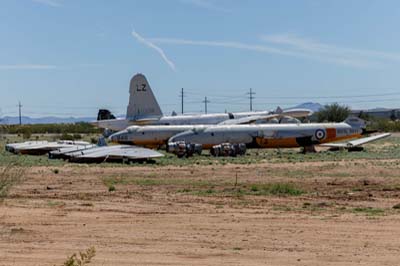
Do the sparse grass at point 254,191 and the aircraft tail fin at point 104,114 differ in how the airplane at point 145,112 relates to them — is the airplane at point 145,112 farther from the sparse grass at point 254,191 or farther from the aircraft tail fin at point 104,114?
the sparse grass at point 254,191

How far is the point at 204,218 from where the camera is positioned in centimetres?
1639

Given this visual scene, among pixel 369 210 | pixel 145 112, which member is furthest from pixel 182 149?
pixel 369 210

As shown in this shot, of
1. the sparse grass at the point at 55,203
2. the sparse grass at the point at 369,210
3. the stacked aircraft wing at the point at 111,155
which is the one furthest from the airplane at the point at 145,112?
the sparse grass at the point at 369,210

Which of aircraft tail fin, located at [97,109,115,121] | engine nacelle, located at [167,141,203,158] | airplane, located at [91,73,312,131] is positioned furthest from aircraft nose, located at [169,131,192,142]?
aircraft tail fin, located at [97,109,115,121]

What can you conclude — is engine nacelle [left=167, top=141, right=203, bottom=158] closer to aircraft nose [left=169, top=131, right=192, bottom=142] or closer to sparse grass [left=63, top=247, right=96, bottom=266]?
aircraft nose [left=169, top=131, right=192, bottom=142]

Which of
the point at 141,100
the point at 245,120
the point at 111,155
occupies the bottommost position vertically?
the point at 111,155

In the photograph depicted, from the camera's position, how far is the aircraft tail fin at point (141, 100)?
6650 cm

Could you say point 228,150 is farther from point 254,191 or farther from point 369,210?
point 369,210

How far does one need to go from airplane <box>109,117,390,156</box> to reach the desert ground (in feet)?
53.8

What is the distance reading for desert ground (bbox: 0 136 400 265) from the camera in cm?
1193

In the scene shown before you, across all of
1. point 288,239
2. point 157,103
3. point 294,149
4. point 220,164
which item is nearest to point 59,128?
point 157,103

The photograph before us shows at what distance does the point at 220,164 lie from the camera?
121 ft

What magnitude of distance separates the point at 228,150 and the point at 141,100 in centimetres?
2344

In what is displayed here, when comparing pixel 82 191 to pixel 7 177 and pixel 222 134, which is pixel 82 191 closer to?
pixel 7 177
